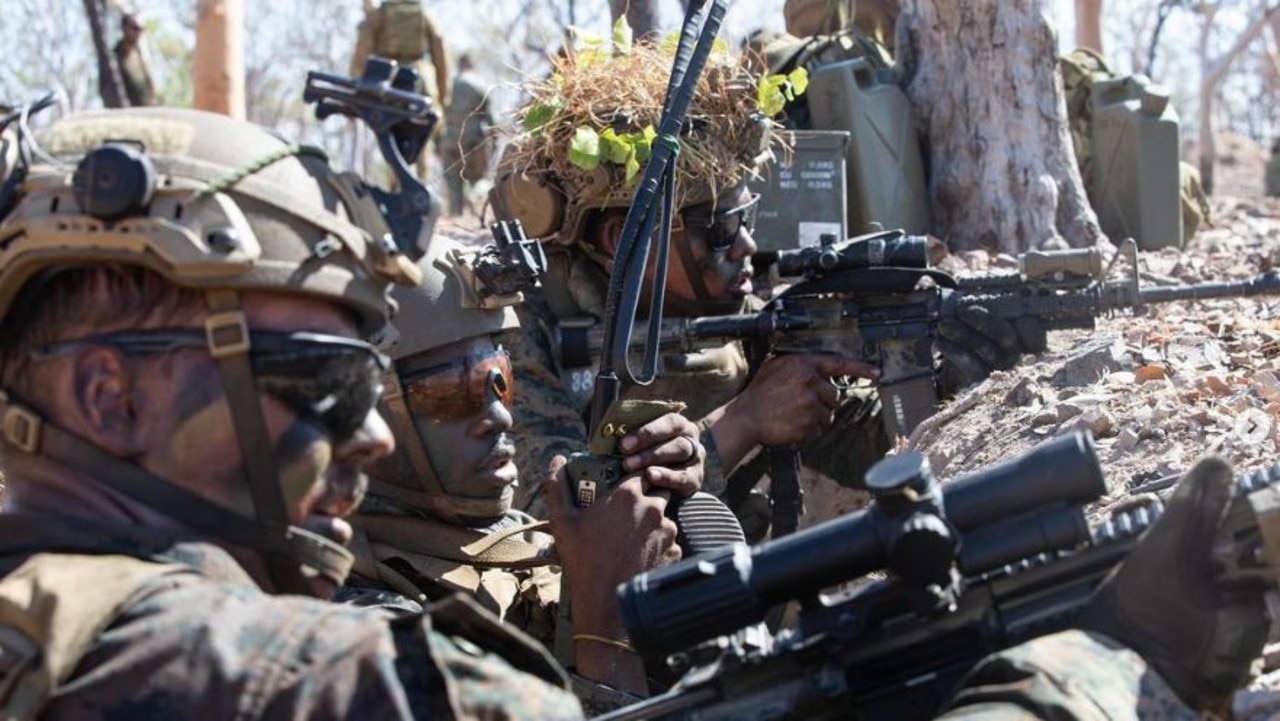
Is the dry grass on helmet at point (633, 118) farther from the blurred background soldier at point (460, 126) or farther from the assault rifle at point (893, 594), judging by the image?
the blurred background soldier at point (460, 126)

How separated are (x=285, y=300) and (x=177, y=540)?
39 cm

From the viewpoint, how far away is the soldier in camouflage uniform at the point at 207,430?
2.31 m

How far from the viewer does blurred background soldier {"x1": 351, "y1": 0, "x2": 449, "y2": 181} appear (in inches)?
694

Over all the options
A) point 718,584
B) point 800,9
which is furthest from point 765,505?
point 800,9

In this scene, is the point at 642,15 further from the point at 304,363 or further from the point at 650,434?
the point at 304,363

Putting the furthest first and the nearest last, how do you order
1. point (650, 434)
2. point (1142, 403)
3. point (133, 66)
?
point (133, 66), point (1142, 403), point (650, 434)

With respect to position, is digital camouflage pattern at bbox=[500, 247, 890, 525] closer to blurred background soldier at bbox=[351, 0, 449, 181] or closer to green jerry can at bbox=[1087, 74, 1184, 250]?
green jerry can at bbox=[1087, 74, 1184, 250]

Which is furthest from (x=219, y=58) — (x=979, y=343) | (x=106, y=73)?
(x=979, y=343)

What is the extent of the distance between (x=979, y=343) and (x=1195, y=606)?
4000mm

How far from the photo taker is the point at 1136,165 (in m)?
9.80

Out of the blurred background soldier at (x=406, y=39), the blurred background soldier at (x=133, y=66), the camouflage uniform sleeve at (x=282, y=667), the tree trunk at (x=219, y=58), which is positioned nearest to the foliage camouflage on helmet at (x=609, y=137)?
the camouflage uniform sleeve at (x=282, y=667)

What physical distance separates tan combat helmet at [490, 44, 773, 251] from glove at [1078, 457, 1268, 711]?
3.81 m

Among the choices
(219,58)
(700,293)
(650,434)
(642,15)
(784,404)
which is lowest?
(784,404)

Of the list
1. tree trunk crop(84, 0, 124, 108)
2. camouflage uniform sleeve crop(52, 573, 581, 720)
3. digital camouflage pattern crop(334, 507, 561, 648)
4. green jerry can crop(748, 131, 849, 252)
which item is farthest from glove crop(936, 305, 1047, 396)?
tree trunk crop(84, 0, 124, 108)
